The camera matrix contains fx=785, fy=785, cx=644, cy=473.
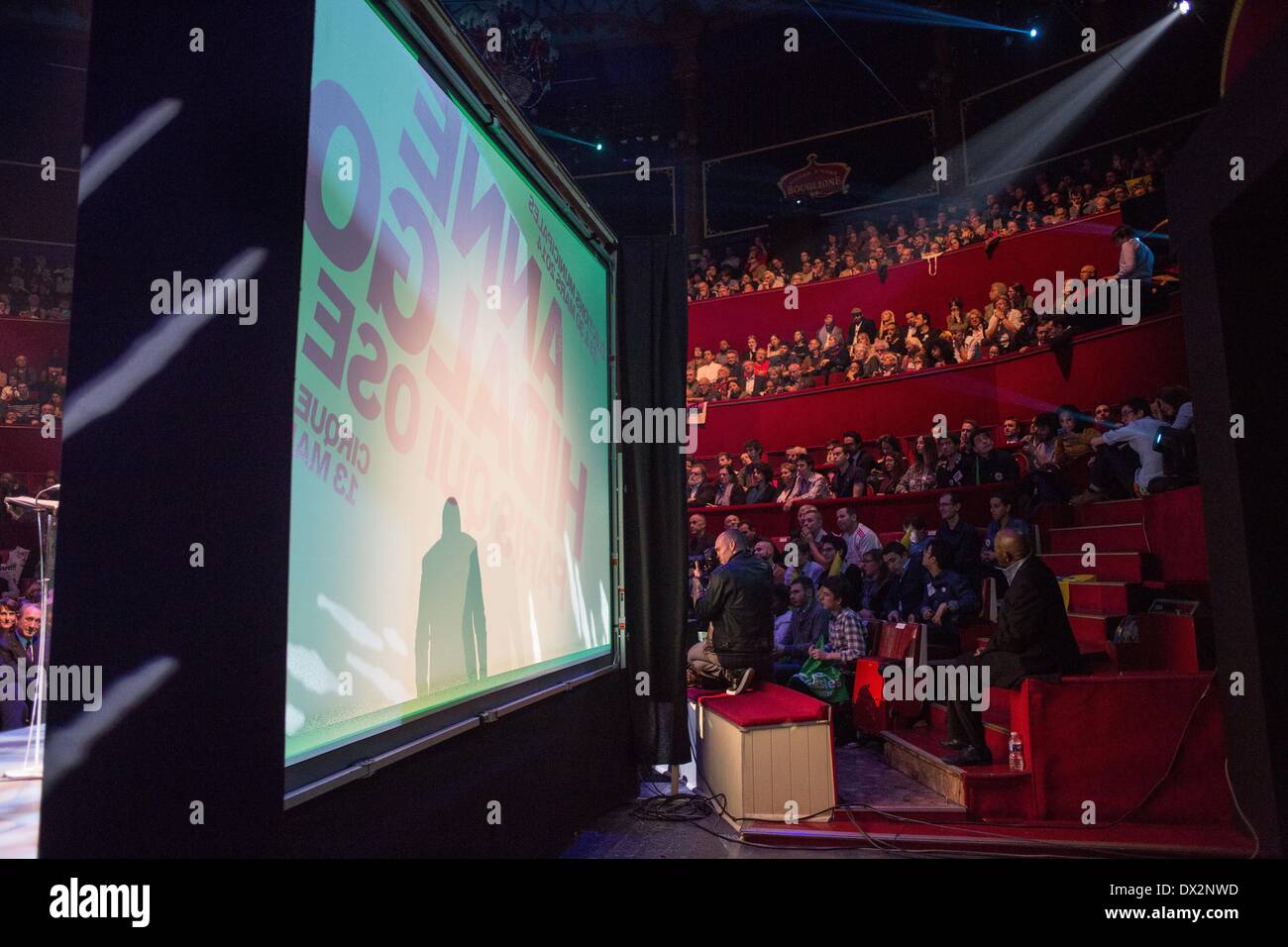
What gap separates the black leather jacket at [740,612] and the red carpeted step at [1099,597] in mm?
2620

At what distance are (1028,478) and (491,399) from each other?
20.8 feet

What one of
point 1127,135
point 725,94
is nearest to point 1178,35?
point 1127,135

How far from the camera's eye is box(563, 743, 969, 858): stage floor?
3.89m

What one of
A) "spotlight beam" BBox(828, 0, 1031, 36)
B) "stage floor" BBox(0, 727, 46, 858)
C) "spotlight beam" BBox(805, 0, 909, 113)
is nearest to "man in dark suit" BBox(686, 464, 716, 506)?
"stage floor" BBox(0, 727, 46, 858)

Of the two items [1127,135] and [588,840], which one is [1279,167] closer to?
[588,840]

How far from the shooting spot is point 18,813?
3.09 meters

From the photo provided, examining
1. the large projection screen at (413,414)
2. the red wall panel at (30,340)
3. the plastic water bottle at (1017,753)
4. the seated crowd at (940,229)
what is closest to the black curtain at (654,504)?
the large projection screen at (413,414)

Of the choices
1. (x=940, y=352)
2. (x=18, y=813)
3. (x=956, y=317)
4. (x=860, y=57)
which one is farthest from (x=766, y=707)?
(x=860, y=57)

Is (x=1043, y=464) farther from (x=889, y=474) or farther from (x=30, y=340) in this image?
(x=30, y=340)

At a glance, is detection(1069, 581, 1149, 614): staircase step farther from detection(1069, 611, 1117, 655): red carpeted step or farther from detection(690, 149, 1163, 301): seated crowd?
detection(690, 149, 1163, 301): seated crowd

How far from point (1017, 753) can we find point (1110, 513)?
3.30m

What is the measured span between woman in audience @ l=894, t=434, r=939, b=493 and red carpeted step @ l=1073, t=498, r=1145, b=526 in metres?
1.81

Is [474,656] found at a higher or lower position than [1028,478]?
lower

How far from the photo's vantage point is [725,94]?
16.9 meters
